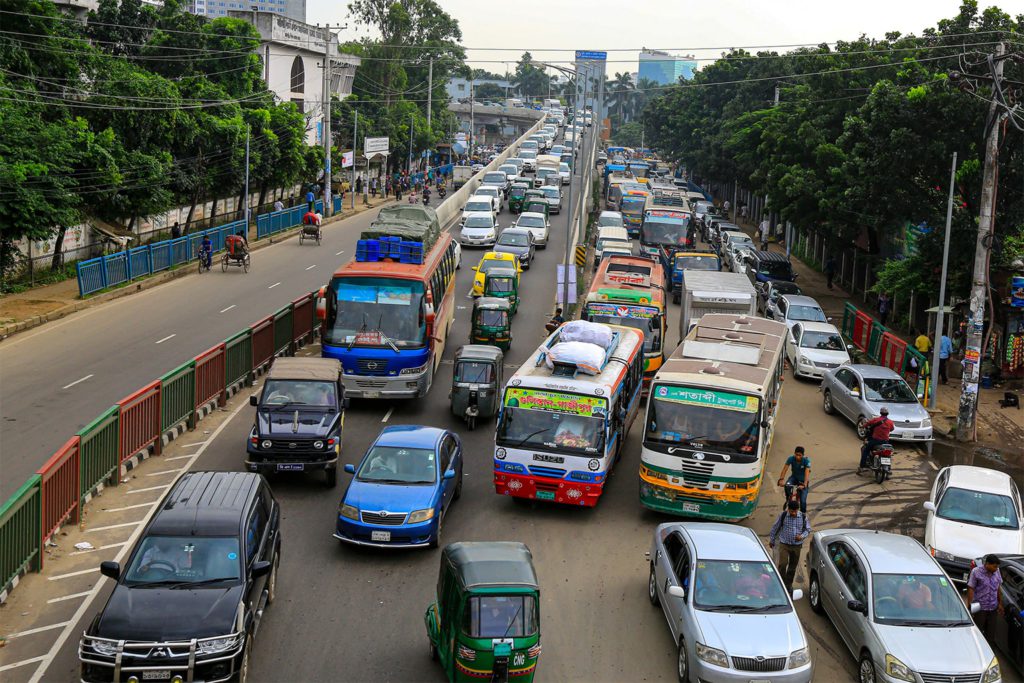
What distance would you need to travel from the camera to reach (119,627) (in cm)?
1195

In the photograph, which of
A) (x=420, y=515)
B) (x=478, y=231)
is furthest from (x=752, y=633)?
(x=478, y=231)

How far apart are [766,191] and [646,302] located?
2666cm

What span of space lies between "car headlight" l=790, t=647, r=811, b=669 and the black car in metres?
6.45

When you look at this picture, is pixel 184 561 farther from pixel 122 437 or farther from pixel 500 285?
pixel 500 285

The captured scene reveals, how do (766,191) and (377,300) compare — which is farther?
(766,191)

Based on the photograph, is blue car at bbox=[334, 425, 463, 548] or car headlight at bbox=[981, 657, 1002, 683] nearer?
car headlight at bbox=[981, 657, 1002, 683]

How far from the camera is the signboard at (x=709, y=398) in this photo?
19250mm

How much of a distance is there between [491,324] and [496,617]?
67.3 ft

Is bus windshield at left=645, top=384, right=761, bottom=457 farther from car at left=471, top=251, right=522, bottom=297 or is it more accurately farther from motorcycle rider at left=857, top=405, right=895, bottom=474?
car at left=471, top=251, right=522, bottom=297

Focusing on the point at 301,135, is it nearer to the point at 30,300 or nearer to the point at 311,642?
the point at 30,300

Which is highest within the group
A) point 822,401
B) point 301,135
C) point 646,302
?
point 301,135

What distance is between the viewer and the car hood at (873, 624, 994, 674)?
13.2m

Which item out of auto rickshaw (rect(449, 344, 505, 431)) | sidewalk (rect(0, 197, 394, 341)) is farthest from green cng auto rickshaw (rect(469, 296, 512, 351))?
sidewalk (rect(0, 197, 394, 341))

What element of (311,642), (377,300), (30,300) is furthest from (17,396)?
(311,642)
